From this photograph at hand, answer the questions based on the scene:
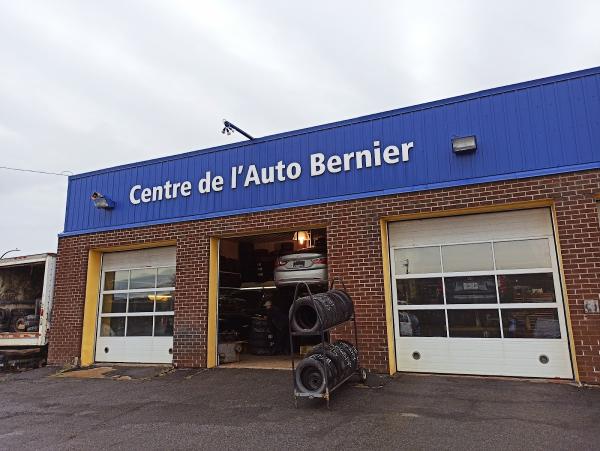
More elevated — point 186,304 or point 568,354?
point 186,304

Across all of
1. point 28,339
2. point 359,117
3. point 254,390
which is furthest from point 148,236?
point 359,117

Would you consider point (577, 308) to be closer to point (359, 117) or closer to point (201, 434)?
point (359, 117)

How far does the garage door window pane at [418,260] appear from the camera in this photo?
7766mm

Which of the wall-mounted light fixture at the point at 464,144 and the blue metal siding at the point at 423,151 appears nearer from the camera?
the blue metal siding at the point at 423,151

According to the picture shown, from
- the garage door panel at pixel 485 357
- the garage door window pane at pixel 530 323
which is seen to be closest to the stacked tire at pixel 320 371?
the garage door panel at pixel 485 357

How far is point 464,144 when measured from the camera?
296 inches

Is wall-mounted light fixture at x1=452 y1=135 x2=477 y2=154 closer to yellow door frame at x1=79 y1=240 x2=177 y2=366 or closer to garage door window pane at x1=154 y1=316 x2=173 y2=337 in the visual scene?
yellow door frame at x1=79 y1=240 x2=177 y2=366

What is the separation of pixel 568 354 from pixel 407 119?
15.4 ft

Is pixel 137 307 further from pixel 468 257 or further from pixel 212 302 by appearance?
pixel 468 257

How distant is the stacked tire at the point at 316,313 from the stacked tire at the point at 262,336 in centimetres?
447

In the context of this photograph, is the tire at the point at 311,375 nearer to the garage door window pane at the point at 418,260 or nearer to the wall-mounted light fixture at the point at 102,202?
the garage door window pane at the point at 418,260

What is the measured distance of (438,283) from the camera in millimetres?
7672

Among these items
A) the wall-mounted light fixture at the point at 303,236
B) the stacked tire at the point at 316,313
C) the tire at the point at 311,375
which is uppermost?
the wall-mounted light fixture at the point at 303,236

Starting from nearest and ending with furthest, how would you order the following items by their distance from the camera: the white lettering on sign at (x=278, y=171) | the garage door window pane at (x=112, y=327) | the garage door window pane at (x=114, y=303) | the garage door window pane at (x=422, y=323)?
the garage door window pane at (x=422, y=323) < the white lettering on sign at (x=278, y=171) < the garage door window pane at (x=112, y=327) < the garage door window pane at (x=114, y=303)
